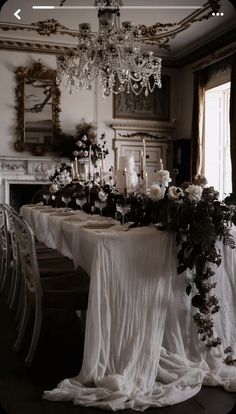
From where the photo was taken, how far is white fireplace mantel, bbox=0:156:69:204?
7328 millimetres

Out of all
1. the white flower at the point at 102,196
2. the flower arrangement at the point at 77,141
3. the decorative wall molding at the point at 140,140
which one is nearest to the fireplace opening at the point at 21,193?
the flower arrangement at the point at 77,141

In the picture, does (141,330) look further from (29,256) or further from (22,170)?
(22,170)

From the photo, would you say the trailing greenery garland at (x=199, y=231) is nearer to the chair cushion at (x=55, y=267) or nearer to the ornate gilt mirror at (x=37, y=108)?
the chair cushion at (x=55, y=267)

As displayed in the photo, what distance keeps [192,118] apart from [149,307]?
5743mm

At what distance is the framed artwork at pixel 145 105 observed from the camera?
806 centimetres

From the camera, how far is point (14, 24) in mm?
6723

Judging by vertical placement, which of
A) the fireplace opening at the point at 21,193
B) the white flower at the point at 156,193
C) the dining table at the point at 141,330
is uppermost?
the white flower at the point at 156,193

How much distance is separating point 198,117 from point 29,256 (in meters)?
5.51

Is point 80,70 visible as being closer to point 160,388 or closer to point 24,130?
point 24,130

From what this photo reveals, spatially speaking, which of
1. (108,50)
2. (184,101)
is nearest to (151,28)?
(184,101)

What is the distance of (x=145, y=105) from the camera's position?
820 cm

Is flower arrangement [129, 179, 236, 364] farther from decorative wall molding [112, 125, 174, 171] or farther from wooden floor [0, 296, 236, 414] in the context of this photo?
decorative wall molding [112, 125, 174, 171]

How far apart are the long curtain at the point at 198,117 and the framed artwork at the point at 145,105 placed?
0.91 metres

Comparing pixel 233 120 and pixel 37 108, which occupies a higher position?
pixel 37 108
